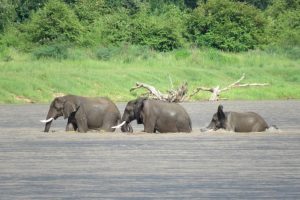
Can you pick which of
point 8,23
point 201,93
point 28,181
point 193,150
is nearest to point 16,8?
point 8,23

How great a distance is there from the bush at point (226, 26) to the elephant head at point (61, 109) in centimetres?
3323

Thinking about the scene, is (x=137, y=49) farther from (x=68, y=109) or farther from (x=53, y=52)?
(x=68, y=109)

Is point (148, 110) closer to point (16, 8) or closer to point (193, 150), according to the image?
point (193, 150)

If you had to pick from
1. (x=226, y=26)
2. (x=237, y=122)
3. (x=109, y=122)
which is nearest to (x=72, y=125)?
(x=109, y=122)

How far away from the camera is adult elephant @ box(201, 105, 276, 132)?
2700 cm

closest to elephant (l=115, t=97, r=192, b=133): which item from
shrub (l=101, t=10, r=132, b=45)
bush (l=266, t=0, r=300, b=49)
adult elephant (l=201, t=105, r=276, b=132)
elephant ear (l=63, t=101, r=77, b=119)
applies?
adult elephant (l=201, t=105, r=276, b=132)

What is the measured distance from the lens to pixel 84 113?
89.5 feet

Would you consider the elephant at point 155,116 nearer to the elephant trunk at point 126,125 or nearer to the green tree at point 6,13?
the elephant trunk at point 126,125

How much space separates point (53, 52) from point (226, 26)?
1111cm

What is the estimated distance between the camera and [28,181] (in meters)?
16.3

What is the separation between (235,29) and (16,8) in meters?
12.4

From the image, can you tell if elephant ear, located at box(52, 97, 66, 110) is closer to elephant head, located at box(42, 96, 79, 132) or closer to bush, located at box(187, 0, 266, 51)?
elephant head, located at box(42, 96, 79, 132)

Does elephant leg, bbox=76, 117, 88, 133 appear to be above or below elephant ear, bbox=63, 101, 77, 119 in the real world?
below

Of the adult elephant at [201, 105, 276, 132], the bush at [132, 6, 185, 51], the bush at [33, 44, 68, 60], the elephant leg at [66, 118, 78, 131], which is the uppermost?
the bush at [132, 6, 185, 51]
